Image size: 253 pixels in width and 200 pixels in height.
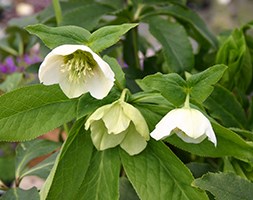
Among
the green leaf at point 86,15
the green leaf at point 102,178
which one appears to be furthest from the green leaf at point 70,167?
the green leaf at point 86,15

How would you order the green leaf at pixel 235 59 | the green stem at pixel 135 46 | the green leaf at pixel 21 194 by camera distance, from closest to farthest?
the green leaf at pixel 21 194, the green leaf at pixel 235 59, the green stem at pixel 135 46

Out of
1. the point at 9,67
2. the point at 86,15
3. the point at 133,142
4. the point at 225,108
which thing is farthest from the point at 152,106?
the point at 9,67

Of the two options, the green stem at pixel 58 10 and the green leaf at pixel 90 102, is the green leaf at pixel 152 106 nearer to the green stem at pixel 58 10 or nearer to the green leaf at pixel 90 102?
the green leaf at pixel 90 102

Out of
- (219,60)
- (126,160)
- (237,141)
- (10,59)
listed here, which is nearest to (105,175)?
(126,160)

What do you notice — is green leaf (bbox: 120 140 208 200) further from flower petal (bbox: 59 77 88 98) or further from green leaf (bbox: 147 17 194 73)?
green leaf (bbox: 147 17 194 73)

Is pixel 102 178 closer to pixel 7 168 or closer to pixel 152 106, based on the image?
pixel 152 106

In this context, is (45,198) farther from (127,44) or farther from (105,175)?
(127,44)

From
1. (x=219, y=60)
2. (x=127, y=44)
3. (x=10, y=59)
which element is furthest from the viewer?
(x=10, y=59)
